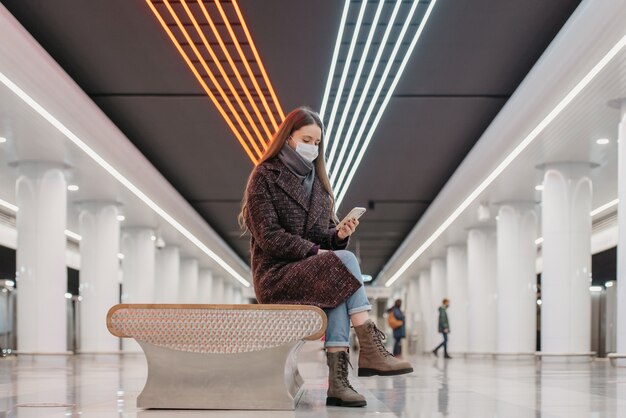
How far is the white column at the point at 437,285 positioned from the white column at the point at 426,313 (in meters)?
0.30

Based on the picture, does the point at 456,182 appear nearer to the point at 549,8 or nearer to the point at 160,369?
the point at 549,8

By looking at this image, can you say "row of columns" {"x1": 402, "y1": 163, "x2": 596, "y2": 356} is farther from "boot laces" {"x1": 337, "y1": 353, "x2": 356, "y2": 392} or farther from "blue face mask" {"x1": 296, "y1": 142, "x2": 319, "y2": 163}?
"boot laces" {"x1": 337, "y1": 353, "x2": 356, "y2": 392}

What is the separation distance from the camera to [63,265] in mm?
20812

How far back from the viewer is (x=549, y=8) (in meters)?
13.2

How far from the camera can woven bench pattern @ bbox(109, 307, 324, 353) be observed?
5.62m

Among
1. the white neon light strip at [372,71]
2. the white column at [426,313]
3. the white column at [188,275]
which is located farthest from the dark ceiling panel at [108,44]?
the white column at [426,313]

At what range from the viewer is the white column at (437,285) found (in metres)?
41.8

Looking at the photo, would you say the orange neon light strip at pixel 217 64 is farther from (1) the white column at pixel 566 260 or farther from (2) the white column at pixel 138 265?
(2) the white column at pixel 138 265

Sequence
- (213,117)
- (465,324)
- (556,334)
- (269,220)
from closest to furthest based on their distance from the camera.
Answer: (269,220), (213,117), (556,334), (465,324)

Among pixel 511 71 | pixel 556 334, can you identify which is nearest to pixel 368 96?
pixel 511 71

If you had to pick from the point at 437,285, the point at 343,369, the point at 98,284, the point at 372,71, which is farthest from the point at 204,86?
the point at 437,285

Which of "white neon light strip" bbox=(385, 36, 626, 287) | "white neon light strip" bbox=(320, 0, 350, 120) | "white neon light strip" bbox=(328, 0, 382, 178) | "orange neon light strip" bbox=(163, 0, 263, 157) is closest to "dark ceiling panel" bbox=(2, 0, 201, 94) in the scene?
"orange neon light strip" bbox=(163, 0, 263, 157)

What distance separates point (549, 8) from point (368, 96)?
4.85 metres

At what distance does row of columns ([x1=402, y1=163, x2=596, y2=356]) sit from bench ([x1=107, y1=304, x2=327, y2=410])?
15901mm
